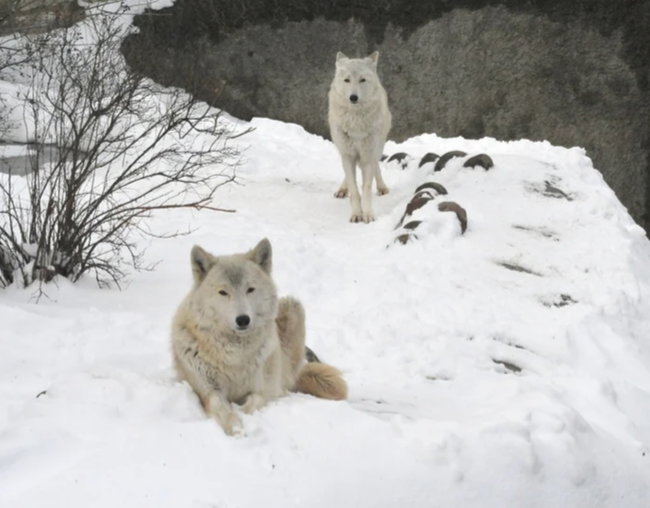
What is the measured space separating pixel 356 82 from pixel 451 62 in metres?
4.77

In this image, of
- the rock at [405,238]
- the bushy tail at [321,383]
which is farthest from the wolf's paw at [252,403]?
the rock at [405,238]

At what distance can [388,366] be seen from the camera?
584 centimetres

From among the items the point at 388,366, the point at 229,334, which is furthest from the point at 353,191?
the point at 229,334

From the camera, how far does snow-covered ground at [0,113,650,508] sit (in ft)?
12.0

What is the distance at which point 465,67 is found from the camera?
1455 cm

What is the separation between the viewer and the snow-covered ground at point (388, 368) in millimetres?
3646

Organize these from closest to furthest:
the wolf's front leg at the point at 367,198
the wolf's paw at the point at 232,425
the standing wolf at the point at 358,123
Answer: the wolf's paw at the point at 232,425 → the wolf's front leg at the point at 367,198 → the standing wolf at the point at 358,123

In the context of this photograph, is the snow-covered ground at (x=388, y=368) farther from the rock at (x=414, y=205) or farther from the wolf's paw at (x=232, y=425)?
the rock at (x=414, y=205)

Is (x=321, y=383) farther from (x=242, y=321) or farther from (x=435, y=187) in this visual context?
(x=435, y=187)

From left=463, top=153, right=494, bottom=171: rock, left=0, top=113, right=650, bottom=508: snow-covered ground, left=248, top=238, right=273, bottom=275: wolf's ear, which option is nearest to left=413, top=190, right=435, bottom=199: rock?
left=0, top=113, right=650, bottom=508: snow-covered ground

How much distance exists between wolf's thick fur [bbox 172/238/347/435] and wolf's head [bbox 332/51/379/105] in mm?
6205

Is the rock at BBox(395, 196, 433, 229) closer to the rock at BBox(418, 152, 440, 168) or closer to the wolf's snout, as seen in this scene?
the rock at BBox(418, 152, 440, 168)

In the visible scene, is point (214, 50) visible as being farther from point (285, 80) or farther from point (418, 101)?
point (418, 101)

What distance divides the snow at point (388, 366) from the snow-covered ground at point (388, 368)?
0.6 inches
